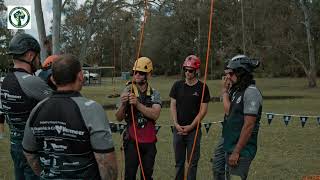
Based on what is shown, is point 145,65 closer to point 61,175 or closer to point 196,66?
point 196,66

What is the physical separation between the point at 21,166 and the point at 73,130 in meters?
1.76

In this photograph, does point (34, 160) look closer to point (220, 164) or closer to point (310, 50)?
point (220, 164)

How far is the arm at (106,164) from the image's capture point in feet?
10.7

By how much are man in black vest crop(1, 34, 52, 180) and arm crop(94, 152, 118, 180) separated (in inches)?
51.5

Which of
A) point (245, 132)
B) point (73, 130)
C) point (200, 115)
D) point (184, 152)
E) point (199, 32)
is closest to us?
point (73, 130)

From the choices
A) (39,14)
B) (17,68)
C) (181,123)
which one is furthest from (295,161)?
(39,14)

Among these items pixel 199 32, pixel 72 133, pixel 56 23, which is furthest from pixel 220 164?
pixel 199 32

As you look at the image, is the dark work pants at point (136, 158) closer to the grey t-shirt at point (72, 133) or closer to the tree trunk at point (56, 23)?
the grey t-shirt at point (72, 133)

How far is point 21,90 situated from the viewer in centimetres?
440

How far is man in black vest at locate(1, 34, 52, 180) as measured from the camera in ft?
14.4

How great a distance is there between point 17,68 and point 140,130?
68.5 inches

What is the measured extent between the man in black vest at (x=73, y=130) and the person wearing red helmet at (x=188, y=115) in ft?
11.0

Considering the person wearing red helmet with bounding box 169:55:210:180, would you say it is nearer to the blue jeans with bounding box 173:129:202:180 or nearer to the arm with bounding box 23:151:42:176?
the blue jeans with bounding box 173:129:202:180

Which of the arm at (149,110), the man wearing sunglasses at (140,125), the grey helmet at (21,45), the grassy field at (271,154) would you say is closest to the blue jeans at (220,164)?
the man wearing sunglasses at (140,125)
